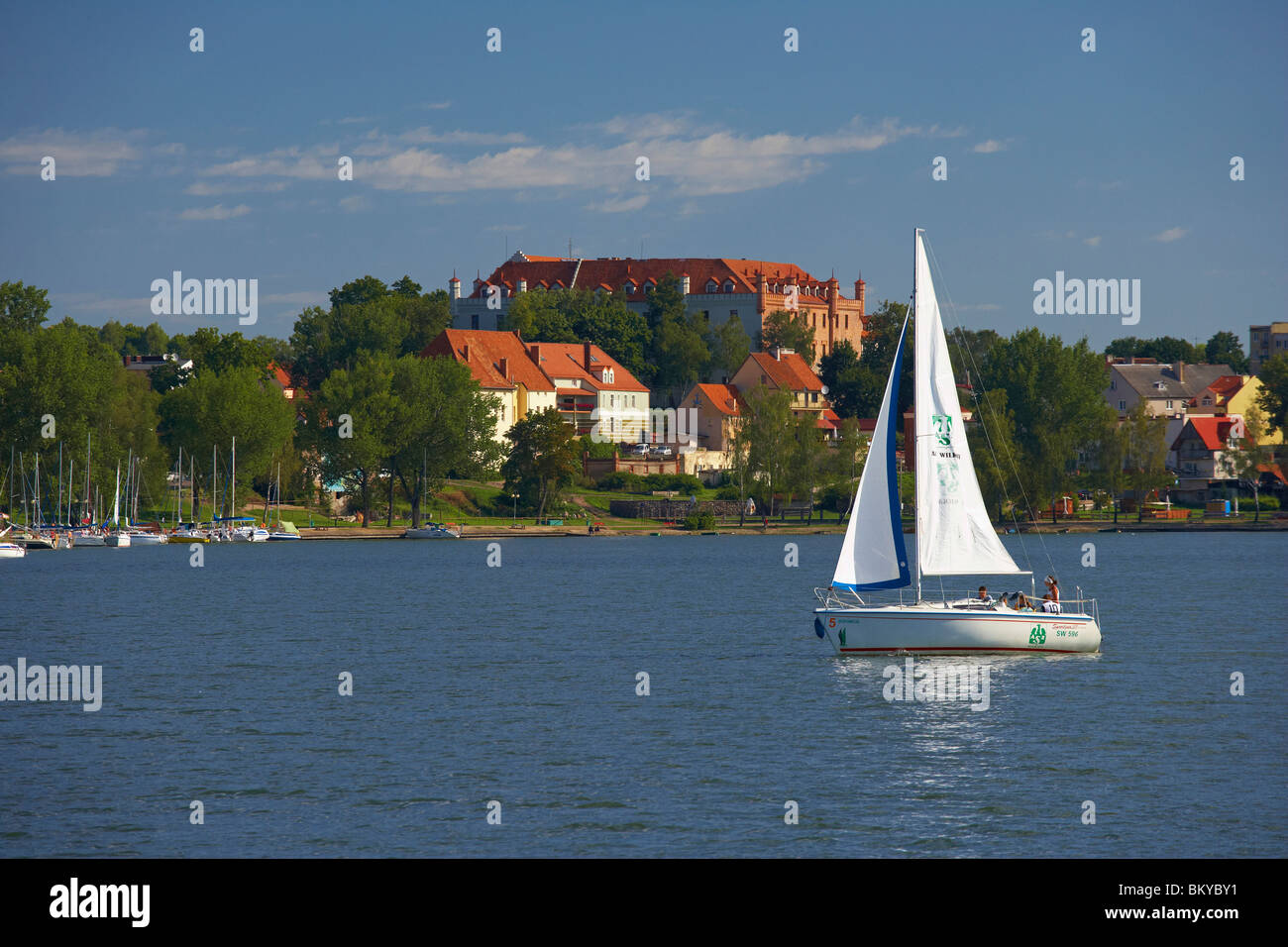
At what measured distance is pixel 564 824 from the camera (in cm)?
2789

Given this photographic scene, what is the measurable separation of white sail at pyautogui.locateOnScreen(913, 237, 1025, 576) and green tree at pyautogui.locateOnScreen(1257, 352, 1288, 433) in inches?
5843

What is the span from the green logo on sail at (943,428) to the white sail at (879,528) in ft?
4.27

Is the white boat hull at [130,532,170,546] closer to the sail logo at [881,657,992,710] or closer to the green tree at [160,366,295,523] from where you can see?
the green tree at [160,366,295,523]

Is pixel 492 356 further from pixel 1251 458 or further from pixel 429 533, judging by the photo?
pixel 1251 458

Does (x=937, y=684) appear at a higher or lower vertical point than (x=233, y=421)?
lower

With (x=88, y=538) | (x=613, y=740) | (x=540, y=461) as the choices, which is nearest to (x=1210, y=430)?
(x=540, y=461)

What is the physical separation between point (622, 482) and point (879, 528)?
12211 cm

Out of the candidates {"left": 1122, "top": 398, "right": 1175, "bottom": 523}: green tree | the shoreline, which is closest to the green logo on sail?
the shoreline

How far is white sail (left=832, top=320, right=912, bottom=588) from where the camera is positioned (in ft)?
151

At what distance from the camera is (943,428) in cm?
4622

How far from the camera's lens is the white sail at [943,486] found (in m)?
45.4

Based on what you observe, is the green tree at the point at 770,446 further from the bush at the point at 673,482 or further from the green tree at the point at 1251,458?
the green tree at the point at 1251,458
